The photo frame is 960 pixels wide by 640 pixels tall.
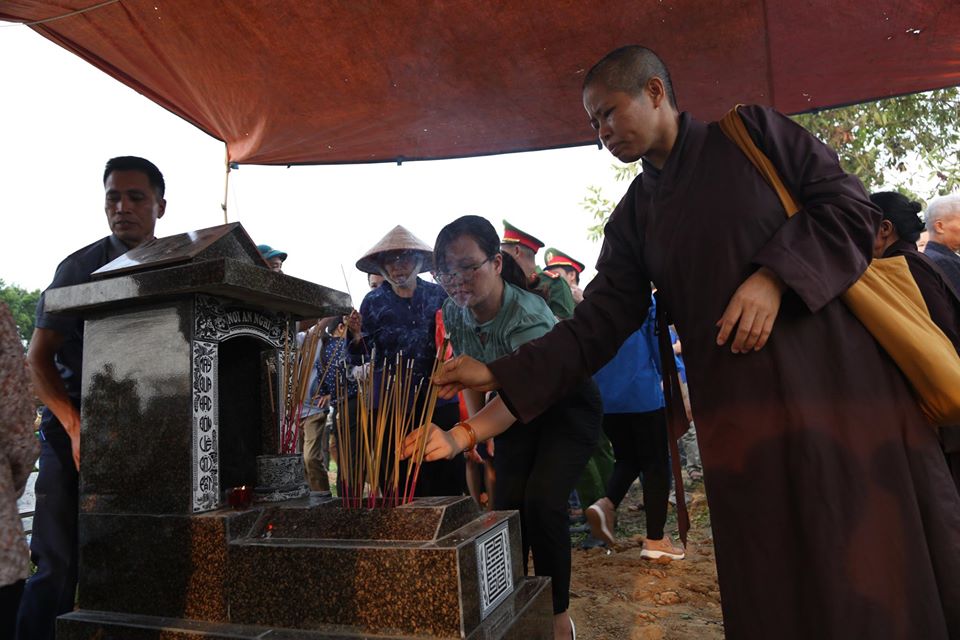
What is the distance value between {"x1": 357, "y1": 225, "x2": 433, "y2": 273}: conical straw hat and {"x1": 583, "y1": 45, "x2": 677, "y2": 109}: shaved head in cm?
215

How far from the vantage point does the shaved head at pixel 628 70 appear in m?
1.72

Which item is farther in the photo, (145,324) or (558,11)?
(558,11)

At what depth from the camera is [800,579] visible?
147cm

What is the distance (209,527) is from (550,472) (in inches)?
46.8

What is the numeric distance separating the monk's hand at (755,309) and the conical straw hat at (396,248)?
2.47 meters

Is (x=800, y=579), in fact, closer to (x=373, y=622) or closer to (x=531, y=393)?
(x=531, y=393)

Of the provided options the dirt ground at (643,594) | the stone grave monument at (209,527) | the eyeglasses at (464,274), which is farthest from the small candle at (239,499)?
the dirt ground at (643,594)

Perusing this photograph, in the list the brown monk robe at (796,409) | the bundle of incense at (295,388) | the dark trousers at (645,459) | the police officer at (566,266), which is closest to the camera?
the brown monk robe at (796,409)

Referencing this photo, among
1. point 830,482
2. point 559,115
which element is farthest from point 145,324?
point 559,115

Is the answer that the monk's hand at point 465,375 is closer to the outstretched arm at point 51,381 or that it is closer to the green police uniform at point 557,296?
the outstretched arm at point 51,381

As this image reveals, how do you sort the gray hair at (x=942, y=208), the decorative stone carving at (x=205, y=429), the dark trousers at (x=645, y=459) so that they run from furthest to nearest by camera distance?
the dark trousers at (x=645, y=459)
the gray hair at (x=942, y=208)
the decorative stone carving at (x=205, y=429)

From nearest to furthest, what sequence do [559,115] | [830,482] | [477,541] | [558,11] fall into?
1. [830,482]
2. [477,541]
3. [558,11]
4. [559,115]

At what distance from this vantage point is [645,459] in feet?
12.5

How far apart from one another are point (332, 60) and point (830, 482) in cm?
297
